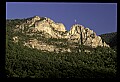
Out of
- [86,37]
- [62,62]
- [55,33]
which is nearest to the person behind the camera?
[62,62]

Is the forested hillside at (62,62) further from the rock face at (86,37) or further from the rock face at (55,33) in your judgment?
the rock face at (86,37)

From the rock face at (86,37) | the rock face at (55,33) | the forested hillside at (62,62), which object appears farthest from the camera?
the rock face at (86,37)

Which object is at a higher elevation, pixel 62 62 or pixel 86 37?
pixel 86 37

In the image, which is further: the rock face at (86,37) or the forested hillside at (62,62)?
the rock face at (86,37)

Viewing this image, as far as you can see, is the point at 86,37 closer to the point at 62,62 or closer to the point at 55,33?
the point at 55,33

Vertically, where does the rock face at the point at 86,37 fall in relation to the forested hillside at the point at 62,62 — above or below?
above

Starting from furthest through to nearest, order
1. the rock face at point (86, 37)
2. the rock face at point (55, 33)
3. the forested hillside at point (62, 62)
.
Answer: the rock face at point (86, 37) → the rock face at point (55, 33) → the forested hillside at point (62, 62)

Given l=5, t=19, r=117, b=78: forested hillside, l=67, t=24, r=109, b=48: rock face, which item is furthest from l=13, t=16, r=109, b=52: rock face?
l=5, t=19, r=117, b=78: forested hillside

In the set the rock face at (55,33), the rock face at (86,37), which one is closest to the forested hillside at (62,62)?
the rock face at (55,33)

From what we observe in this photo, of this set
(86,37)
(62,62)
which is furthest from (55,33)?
(62,62)

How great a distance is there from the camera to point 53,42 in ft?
61.1

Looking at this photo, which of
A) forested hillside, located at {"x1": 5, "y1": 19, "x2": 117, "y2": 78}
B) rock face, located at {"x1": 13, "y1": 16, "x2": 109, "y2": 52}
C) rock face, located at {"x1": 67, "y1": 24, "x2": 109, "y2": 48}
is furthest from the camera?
rock face, located at {"x1": 67, "y1": 24, "x2": 109, "y2": 48}

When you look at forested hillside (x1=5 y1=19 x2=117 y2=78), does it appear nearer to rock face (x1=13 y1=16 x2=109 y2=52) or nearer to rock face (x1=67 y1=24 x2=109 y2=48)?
rock face (x1=13 y1=16 x2=109 y2=52)

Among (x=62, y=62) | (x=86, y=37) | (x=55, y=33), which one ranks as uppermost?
(x=55, y=33)
